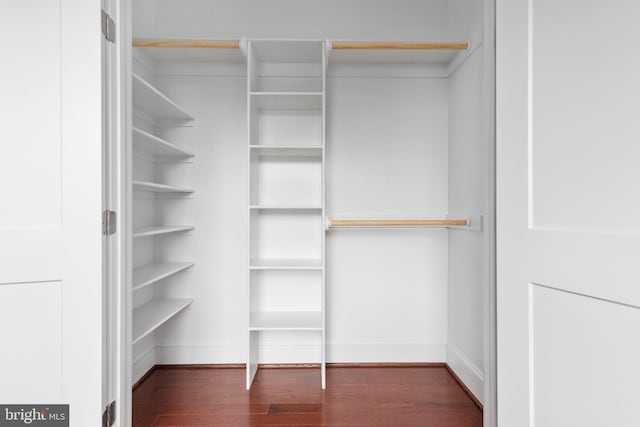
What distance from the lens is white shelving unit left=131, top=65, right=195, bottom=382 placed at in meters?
2.11

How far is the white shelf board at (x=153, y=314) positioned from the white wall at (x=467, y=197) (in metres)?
1.71

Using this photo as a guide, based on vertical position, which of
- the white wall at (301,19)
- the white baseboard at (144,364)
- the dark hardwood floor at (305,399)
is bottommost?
the dark hardwood floor at (305,399)

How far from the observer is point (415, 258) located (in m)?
2.66

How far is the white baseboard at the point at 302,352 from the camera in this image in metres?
2.62

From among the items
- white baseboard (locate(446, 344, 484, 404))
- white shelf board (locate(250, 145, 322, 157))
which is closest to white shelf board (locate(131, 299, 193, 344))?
white shelf board (locate(250, 145, 322, 157))

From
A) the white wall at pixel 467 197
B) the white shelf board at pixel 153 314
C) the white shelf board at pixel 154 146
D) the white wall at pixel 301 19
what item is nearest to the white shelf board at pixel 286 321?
the white shelf board at pixel 153 314

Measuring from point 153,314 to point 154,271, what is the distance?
248 mm

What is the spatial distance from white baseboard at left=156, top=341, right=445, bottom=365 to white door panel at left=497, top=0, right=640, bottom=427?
1.49 m
